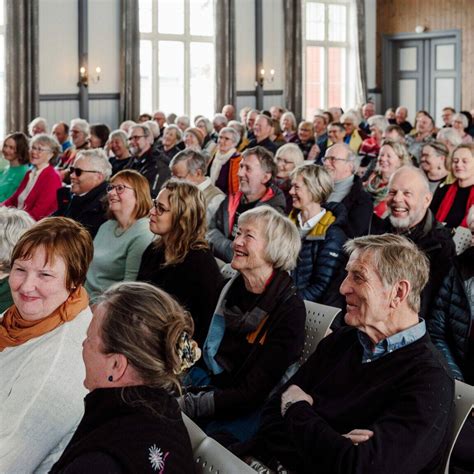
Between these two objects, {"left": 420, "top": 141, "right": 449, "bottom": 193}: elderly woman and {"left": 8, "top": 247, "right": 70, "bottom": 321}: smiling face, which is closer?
{"left": 8, "top": 247, "right": 70, "bottom": 321}: smiling face

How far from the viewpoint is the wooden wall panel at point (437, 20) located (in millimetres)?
15688

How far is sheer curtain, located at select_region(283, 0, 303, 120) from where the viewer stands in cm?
1580

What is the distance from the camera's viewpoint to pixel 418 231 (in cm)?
416

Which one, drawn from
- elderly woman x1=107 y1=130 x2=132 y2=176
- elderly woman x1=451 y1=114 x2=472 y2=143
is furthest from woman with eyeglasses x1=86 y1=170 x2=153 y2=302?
elderly woman x1=451 y1=114 x2=472 y2=143

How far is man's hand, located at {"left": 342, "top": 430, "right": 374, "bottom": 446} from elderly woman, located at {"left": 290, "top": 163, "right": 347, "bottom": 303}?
2.05 metres

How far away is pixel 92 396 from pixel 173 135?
8392mm

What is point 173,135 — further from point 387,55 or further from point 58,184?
point 387,55

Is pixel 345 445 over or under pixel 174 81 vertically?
under

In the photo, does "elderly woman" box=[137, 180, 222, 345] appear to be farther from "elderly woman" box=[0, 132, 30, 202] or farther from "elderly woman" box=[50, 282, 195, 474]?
"elderly woman" box=[0, 132, 30, 202]

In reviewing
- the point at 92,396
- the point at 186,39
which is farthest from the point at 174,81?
the point at 92,396

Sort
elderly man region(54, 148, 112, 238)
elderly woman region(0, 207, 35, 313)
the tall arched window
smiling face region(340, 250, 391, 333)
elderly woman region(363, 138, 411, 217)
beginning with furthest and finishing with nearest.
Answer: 1. the tall arched window
2. elderly woman region(363, 138, 411, 217)
3. elderly man region(54, 148, 112, 238)
4. elderly woman region(0, 207, 35, 313)
5. smiling face region(340, 250, 391, 333)

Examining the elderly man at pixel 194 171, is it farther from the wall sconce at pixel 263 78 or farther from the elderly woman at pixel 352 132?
the wall sconce at pixel 263 78

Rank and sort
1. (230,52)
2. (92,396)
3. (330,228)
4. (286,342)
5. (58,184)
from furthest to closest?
1. (230,52)
2. (58,184)
3. (330,228)
4. (286,342)
5. (92,396)

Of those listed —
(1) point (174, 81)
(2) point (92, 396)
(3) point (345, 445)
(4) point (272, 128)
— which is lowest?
(3) point (345, 445)
